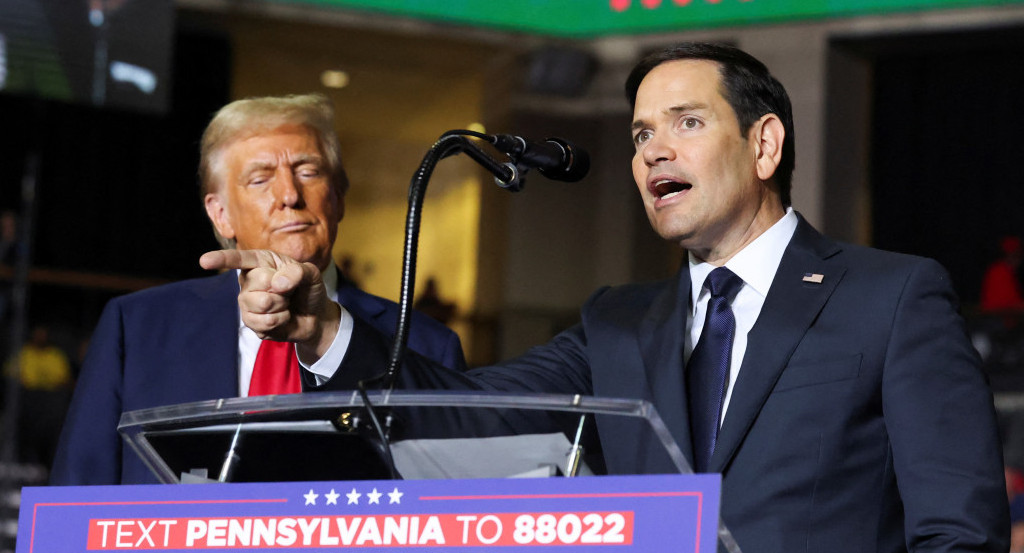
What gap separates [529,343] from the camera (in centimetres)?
962

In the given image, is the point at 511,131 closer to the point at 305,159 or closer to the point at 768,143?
the point at 305,159

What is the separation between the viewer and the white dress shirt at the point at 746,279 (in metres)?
1.65

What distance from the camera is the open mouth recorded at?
1.72m

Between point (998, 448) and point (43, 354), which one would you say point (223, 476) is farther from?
point (43, 354)

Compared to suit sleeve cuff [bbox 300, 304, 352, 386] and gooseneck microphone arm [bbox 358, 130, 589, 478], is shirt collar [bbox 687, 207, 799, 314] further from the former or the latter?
suit sleeve cuff [bbox 300, 304, 352, 386]

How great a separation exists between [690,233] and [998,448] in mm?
475

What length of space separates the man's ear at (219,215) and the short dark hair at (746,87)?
819 mm

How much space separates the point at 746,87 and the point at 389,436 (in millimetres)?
827

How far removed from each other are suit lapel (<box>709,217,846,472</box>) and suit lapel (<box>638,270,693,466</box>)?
0.21 feet

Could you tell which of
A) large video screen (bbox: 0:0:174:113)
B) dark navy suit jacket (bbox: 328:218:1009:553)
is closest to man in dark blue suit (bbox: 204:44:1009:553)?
dark navy suit jacket (bbox: 328:218:1009:553)

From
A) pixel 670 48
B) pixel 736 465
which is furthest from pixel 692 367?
pixel 670 48

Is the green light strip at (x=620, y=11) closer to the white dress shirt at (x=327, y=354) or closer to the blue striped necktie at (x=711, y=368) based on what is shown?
the white dress shirt at (x=327, y=354)

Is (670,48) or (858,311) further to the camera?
(670,48)

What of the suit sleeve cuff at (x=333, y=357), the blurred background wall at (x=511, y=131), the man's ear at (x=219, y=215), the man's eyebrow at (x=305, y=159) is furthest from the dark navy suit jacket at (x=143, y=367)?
the blurred background wall at (x=511, y=131)
